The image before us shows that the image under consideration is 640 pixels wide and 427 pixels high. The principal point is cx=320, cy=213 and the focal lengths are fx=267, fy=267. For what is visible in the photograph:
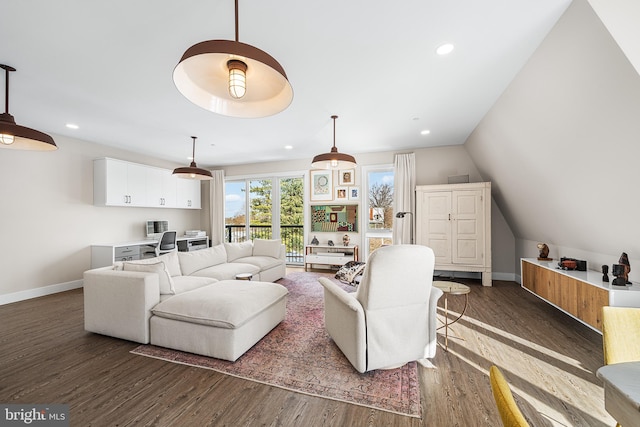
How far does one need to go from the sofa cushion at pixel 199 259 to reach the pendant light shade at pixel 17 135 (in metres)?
1.92

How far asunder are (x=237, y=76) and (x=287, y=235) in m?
5.75

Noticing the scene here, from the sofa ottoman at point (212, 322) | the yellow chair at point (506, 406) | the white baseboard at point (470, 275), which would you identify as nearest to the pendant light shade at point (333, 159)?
the sofa ottoman at point (212, 322)

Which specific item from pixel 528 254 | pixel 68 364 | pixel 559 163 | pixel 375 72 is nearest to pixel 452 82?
pixel 375 72

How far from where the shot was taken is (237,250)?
5.00m

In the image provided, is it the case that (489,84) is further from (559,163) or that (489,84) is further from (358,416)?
(358,416)

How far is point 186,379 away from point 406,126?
4161 mm

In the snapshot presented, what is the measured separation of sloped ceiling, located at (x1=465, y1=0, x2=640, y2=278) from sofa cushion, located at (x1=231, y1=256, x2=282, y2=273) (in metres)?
4.03

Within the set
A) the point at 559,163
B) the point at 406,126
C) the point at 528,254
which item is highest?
the point at 406,126

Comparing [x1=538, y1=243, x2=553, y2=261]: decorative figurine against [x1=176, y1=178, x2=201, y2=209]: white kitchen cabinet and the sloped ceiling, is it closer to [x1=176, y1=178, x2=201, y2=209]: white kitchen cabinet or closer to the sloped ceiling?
the sloped ceiling

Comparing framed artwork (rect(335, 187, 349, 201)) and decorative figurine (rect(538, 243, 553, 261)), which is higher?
framed artwork (rect(335, 187, 349, 201))

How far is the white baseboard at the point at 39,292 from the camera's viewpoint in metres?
3.93

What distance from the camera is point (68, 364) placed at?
7.42ft

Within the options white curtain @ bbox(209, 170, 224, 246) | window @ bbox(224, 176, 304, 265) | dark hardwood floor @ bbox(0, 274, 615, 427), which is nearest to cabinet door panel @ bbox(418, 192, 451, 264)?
dark hardwood floor @ bbox(0, 274, 615, 427)

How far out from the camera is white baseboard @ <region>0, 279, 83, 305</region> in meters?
3.93
